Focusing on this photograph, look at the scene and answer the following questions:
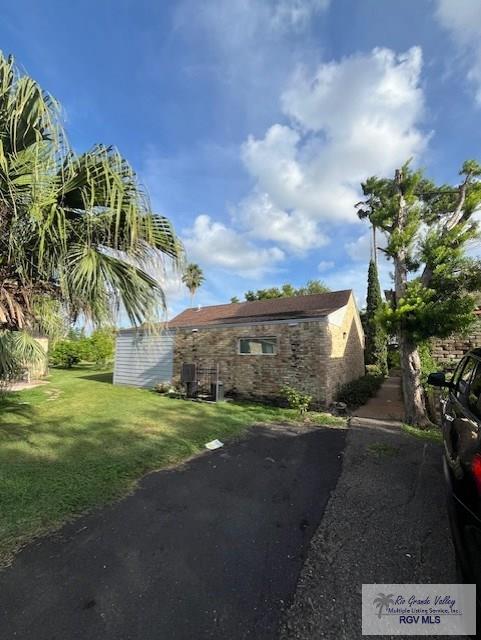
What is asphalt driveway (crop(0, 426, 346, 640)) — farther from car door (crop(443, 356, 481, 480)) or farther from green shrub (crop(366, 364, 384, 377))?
green shrub (crop(366, 364, 384, 377))

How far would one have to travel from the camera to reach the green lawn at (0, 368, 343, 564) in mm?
3412

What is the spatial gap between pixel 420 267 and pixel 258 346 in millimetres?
5993

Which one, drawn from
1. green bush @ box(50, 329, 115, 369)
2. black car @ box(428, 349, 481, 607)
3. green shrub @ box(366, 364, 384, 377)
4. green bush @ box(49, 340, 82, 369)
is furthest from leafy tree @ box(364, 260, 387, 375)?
green bush @ box(49, 340, 82, 369)

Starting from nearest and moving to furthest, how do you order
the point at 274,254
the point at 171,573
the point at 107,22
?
the point at 171,573, the point at 107,22, the point at 274,254

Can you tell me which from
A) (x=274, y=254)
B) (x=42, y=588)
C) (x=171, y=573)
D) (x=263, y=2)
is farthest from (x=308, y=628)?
(x=274, y=254)

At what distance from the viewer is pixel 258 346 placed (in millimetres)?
11719

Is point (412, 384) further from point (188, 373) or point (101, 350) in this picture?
point (101, 350)

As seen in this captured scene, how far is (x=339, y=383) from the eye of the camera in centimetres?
1145

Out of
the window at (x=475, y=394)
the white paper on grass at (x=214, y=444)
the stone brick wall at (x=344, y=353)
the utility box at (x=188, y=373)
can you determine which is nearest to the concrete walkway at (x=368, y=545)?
the window at (x=475, y=394)

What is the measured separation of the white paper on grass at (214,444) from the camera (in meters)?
5.87

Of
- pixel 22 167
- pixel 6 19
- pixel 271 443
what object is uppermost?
pixel 6 19

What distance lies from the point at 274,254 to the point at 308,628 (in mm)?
26397

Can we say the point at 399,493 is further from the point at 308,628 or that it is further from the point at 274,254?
the point at 274,254

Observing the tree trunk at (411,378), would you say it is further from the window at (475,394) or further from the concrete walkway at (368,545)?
the window at (475,394)
